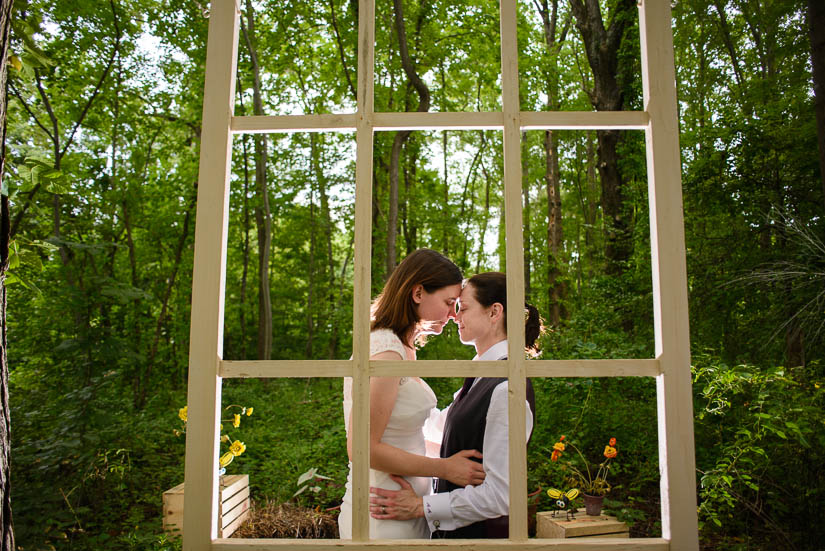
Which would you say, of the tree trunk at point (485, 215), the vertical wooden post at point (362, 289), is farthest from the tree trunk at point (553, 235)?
the vertical wooden post at point (362, 289)

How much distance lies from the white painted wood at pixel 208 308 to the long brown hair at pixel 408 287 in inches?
22.5

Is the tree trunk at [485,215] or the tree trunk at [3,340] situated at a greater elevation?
the tree trunk at [485,215]

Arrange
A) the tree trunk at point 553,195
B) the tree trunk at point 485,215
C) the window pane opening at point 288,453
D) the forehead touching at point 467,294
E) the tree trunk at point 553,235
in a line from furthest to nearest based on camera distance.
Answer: the tree trunk at point 485,215 < the tree trunk at point 553,235 < the tree trunk at point 553,195 < the window pane opening at point 288,453 < the forehead touching at point 467,294

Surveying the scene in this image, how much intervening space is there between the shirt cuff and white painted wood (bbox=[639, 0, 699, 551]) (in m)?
0.52

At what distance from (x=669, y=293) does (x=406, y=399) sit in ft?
2.34

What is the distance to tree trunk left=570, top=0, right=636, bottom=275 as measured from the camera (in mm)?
5051

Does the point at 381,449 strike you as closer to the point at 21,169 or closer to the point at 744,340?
the point at 21,169

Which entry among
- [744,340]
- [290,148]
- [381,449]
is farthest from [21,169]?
[290,148]

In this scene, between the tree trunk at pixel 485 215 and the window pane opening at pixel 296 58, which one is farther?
the tree trunk at pixel 485 215

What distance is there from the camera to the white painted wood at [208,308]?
899 mm

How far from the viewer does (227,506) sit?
260 centimetres

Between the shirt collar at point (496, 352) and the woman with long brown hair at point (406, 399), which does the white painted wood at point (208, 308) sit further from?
the shirt collar at point (496, 352)

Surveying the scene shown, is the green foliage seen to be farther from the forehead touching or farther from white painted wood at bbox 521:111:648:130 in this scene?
white painted wood at bbox 521:111:648:130

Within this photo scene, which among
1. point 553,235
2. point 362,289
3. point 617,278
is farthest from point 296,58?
point 362,289
